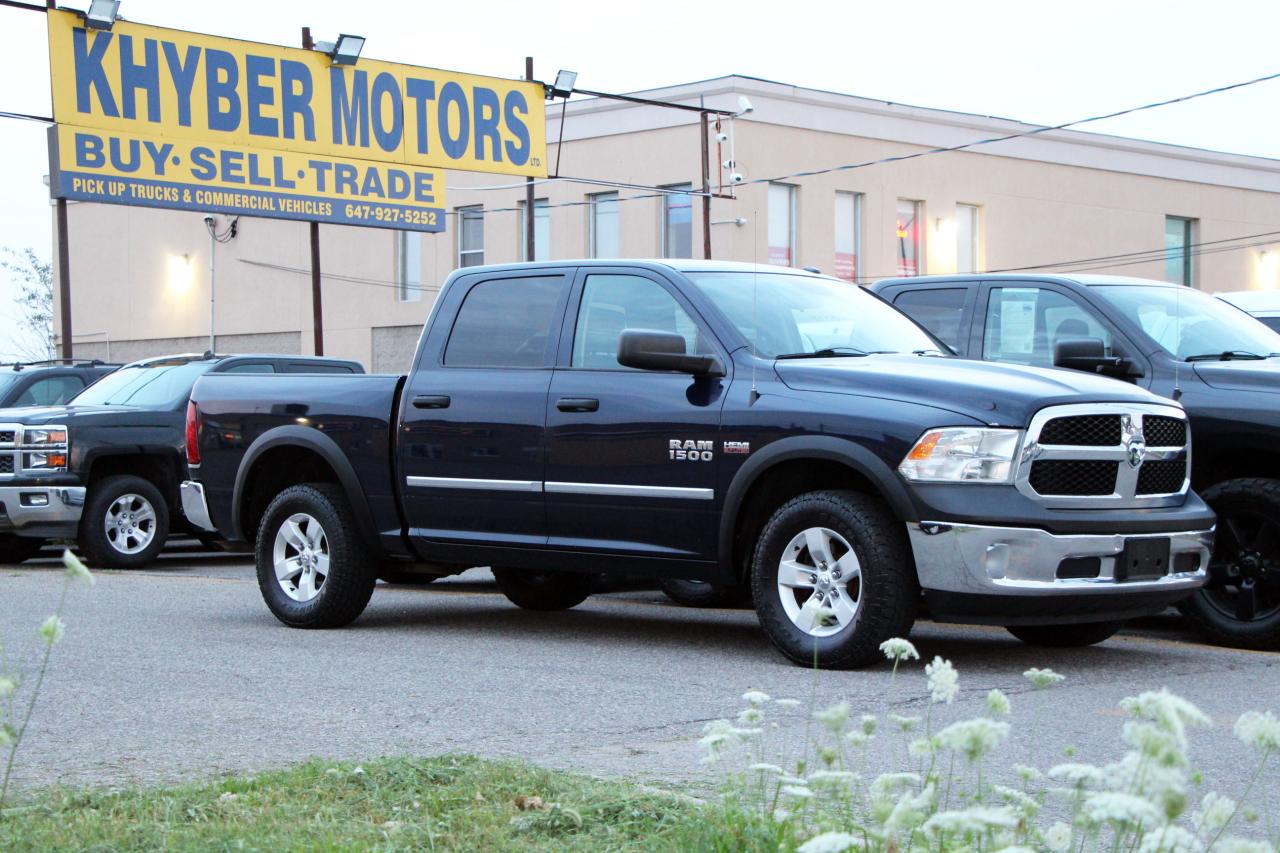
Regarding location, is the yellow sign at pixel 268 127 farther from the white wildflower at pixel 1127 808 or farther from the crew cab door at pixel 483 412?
the white wildflower at pixel 1127 808

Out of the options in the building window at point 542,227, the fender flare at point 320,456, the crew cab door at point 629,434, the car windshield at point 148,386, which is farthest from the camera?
the building window at point 542,227

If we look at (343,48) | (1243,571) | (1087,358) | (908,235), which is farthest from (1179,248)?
(1243,571)

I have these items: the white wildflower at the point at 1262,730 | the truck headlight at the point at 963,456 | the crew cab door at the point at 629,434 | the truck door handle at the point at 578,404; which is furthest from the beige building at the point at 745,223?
the white wildflower at the point at 1262,730

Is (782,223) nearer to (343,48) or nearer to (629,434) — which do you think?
(343,48)

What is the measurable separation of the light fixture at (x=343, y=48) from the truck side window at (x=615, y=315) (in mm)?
17739

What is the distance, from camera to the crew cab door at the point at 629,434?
8.26m

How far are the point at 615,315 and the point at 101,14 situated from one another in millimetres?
16708

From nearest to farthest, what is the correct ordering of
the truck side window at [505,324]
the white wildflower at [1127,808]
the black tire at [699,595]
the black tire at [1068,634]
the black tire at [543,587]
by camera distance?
1. the white wildflower at [1127,808]
2. the black tire at [1068,634]
3. the truck side window at [505,324]
4. the black tire at [543,587]
5. the black tire at [699,595]

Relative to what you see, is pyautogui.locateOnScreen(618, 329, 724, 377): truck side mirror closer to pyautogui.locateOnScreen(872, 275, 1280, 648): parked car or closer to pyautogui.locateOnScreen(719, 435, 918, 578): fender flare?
pyautogui.locateOnScreen(719, 435, 918, 578): fender flare

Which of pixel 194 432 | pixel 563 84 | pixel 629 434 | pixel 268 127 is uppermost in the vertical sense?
pixel 563 84

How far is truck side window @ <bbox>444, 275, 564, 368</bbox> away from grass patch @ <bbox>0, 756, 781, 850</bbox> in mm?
4117

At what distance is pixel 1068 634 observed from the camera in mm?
8750

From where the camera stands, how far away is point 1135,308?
941cm

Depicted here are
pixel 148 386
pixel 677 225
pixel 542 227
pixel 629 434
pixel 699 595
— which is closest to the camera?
pixel 629 434
